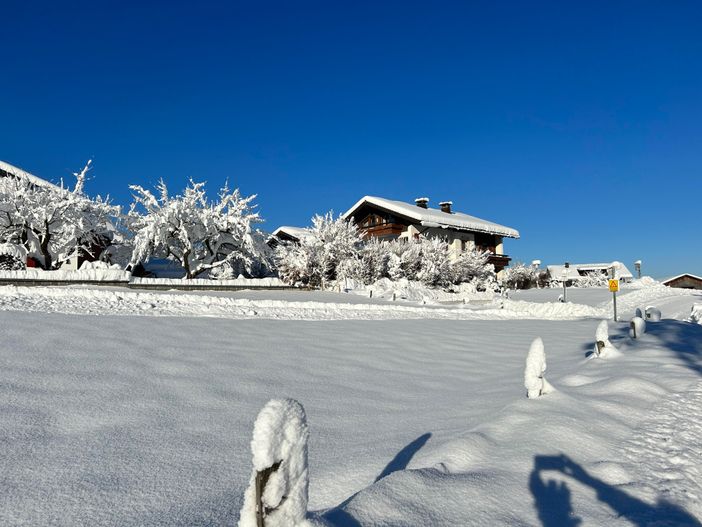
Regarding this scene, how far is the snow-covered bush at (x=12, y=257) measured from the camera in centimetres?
2588

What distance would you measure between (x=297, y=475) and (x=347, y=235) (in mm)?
29430

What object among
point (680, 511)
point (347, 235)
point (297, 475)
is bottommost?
point (680, 511)

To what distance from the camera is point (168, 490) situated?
385 cm

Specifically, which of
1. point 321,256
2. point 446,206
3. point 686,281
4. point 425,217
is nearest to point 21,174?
point 321,256

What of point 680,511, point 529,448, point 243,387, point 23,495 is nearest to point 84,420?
point 23,495

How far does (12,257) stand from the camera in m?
26.9

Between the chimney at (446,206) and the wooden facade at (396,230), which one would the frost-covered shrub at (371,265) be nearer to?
the wooden facade at (396,230)

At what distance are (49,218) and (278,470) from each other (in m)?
28.5

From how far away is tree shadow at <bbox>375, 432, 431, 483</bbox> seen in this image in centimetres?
436

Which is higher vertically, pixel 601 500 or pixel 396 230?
pixel 396 230

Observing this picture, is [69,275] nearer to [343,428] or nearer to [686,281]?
[343,428]

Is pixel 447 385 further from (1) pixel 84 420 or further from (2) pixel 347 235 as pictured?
(2) pixel 347 235

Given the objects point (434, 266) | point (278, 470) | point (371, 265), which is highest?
point (434, 266)

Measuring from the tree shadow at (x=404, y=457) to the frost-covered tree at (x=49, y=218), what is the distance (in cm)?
2687
